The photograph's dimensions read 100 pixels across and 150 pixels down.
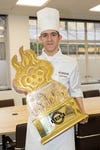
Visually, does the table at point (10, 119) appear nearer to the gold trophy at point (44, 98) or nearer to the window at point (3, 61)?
the gold trophy at point (44, 98)

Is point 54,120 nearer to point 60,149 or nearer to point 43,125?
point 43,125

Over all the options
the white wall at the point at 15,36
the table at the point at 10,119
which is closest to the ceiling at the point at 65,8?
the white wall at the point at 15,36

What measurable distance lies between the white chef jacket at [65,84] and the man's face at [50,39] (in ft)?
0.23

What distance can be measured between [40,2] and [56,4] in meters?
0.33

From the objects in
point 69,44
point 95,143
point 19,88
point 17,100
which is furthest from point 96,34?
point 19,88

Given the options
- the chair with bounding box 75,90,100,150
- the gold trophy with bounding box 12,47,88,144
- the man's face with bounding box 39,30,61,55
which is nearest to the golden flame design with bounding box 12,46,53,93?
the gold trophy with bounding box 12,47,88,144

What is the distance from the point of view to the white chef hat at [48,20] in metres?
1.64

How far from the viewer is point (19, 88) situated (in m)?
1.58

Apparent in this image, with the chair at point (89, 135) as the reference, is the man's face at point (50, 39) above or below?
above

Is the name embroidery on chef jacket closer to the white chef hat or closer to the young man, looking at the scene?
the young man

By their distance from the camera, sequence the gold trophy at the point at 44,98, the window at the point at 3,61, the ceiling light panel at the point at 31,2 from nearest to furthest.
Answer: the gold trophy at the point at 44,98
the ceiling light panel at the point at 31,2
the window at the point at 3,61

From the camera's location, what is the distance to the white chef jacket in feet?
5.49

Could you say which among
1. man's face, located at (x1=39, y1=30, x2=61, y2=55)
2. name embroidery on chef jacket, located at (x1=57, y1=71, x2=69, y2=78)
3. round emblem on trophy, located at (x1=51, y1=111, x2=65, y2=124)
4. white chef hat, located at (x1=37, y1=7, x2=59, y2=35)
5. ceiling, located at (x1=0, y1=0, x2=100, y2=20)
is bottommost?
round emblem on trophy, located at (x1=51, y1=111, x2=65, y2=124)

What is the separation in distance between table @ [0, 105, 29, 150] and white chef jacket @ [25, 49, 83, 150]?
1.92ft
